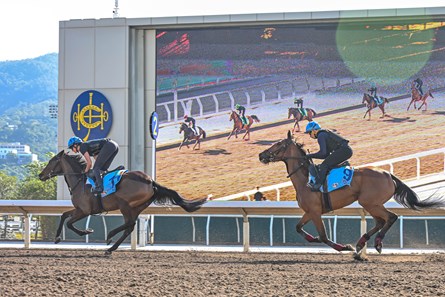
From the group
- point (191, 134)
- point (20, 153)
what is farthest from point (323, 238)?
point (20, 153)

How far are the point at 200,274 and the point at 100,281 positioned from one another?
1.25 m

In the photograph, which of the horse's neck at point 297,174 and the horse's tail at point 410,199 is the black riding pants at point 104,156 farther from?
the horse's tail at point 410,199

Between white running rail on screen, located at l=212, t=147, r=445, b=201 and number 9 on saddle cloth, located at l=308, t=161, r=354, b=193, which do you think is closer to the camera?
number 9 on saddle cloth, located at l=308, t=161, r=354, b=193

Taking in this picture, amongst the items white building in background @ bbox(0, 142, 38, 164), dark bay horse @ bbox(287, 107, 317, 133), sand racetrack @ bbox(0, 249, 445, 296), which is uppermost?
white building in background @ bbox(0, 142, 38, 164)

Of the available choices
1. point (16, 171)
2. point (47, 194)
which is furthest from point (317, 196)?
point (16, 171)

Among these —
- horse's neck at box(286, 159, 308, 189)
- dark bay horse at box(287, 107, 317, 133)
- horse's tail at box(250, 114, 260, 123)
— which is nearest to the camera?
horse's neck at box(286, 159, 308, 189)

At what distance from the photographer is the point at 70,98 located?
19609 mm

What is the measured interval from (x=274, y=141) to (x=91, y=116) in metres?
4.17

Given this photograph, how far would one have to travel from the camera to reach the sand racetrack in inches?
305

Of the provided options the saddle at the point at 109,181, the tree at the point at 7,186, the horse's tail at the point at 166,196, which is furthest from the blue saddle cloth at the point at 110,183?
the tree at the point at 7,186

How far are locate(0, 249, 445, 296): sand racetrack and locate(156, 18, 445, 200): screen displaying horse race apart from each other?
19.3 ft

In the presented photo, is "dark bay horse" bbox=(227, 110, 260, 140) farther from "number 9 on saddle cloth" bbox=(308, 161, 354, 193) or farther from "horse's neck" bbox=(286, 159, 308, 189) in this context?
"number 9 on saddle cloth" bbox=(308, 161, 354, 193)

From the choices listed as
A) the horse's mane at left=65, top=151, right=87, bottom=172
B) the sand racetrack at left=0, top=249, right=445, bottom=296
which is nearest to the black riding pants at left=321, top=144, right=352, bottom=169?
the sand racetrack at left=0, top=249, right=445, bottom=296

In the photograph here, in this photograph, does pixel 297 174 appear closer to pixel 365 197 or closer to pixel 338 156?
pixel 338 156
